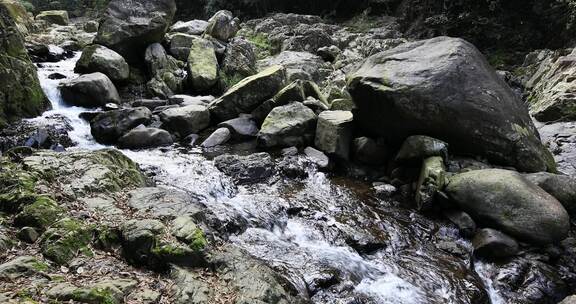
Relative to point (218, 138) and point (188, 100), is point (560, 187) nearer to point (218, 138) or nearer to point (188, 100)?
point (218, 138)

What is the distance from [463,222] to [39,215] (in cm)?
808

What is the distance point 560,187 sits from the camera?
363 inches

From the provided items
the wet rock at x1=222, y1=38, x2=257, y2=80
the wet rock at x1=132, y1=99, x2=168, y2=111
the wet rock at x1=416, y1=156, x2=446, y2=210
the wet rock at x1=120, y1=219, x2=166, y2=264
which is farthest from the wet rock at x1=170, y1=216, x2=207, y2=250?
the wet rock at x1=222, y1=38, x2=257, y2=80

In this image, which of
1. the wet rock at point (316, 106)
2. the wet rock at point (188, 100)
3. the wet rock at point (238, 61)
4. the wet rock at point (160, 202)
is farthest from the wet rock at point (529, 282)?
the wet rock at point (238, 61)

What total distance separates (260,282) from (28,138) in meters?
9.23

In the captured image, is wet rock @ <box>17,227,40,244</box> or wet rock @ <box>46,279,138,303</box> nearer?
wet rock @ <box>46,279,138,303</box>

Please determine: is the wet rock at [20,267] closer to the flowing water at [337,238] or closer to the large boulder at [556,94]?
the flowing water at [337,238]

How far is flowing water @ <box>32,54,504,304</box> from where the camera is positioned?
707cm

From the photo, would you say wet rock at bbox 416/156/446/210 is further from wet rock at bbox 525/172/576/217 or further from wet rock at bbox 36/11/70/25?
wet rock at bbox 36/11/70/25

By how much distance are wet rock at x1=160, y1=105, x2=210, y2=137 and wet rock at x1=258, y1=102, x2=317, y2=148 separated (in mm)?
2699

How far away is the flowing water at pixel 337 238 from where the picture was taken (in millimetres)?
7070

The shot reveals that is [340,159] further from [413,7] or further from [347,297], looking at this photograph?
[413,7]

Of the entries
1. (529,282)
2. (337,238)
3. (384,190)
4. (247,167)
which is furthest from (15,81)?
(529,282)

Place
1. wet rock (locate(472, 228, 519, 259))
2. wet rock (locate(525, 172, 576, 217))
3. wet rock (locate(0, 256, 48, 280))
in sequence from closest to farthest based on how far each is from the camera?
wet rock (locate(0, 256, 48, 280))
wet rock (locate(472, 228, 519, 259))
wet rock (locate(525, 172, 576, 217))
